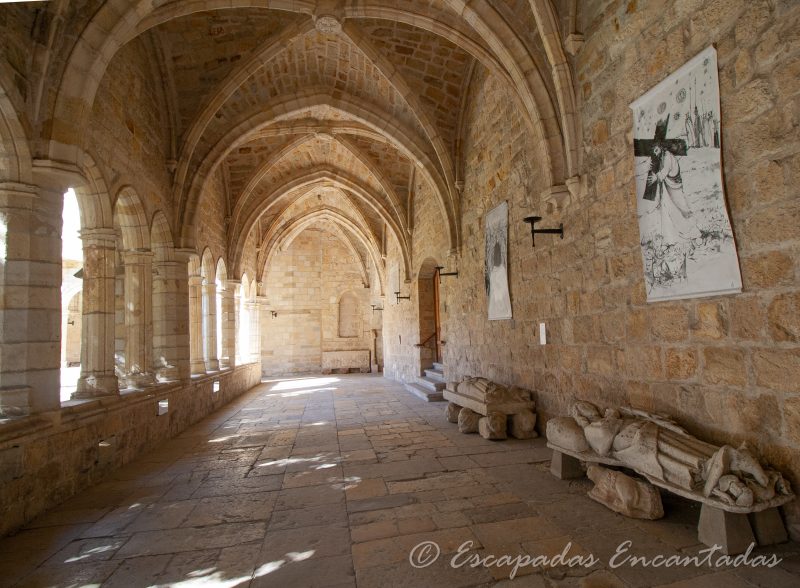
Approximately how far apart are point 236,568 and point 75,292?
53.9 ft

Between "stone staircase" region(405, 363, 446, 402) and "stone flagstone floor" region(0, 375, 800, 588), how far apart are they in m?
3.12

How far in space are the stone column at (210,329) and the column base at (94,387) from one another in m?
4.50

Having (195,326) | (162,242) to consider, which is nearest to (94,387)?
(162,242)

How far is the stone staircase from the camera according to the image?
318 inches

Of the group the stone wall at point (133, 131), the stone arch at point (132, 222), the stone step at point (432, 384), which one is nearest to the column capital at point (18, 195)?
the stone wall at point (133, 131)

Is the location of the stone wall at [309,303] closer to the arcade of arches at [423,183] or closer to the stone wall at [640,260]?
the arcade of arches at [423,183]

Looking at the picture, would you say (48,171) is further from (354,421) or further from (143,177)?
(354,421)

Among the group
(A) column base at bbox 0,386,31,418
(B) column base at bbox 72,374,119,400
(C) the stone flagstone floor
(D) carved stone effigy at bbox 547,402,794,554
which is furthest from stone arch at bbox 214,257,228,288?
(D) carved stone effigy at bbox 547,402,794,554

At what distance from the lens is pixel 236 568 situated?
2424 mm

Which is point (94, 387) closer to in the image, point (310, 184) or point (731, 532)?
point (731, 532)

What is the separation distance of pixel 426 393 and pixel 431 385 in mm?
392

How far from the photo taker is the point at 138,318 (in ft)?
19.0

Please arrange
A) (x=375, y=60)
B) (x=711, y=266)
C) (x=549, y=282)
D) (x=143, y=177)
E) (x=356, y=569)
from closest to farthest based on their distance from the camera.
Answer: (x=356, y=569)
(x=711, y=266)
(x=549, y=282)
(x=143, y=177)
(x=375, y=60)

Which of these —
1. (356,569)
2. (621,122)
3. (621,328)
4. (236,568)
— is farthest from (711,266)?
(236,568)
